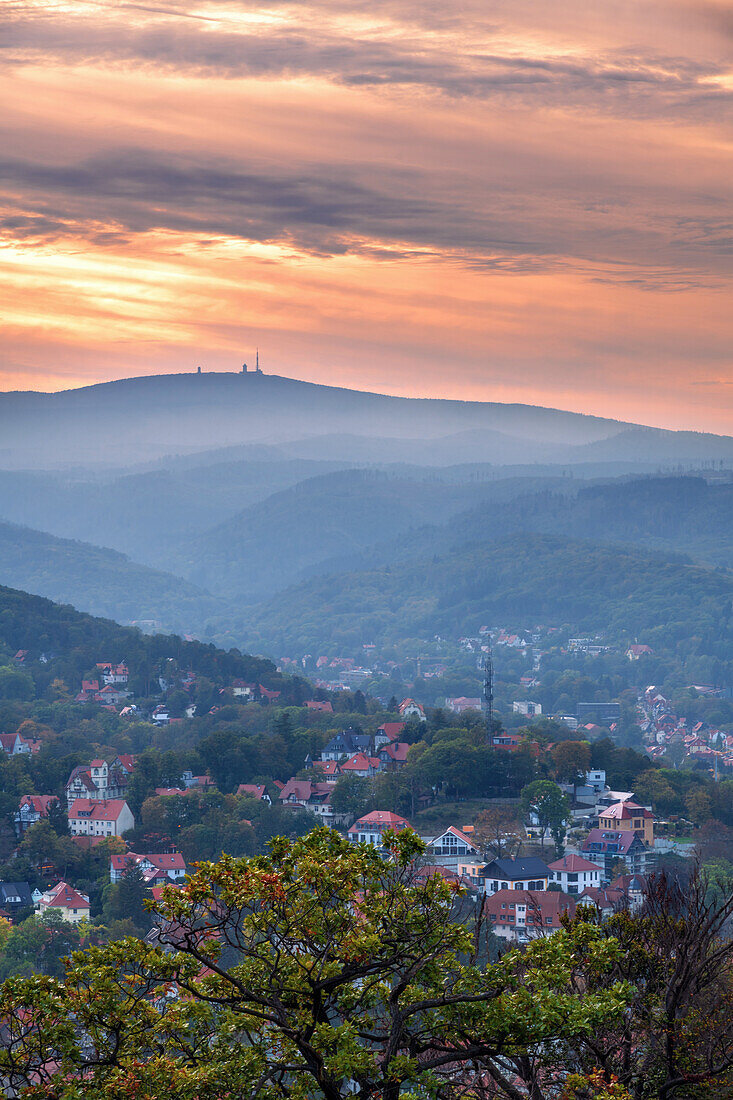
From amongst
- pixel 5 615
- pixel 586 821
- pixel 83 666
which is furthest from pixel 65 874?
pixel 5 615

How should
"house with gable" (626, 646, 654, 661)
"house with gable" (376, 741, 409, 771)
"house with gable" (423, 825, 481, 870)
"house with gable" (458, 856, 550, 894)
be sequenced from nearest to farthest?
"house with gable" (458, 856, 550, 894)
"house with gable" (423, 825, 481, 870)
"house with gable" (376, 741, 409, 771)
"house with gable" (626, 646, 654, 661)

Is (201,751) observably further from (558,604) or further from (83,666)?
(558,604)

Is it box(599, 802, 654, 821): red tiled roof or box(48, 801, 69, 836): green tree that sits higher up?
box(599, 802, 654, 821): red tiled roof

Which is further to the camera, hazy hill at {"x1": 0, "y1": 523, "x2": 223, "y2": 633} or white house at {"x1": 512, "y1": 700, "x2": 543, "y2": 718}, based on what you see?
hazy hill at {"x1": 0, "y1": 523, "x2": 223, "y2": 633}

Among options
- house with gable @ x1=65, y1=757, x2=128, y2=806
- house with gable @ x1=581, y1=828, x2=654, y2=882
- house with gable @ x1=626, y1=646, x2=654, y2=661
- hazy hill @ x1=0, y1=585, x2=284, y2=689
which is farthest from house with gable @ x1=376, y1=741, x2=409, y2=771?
house with gable @ x1=626, y1=646, x2=654, y2=661

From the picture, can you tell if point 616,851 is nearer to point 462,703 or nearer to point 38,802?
point 38,802

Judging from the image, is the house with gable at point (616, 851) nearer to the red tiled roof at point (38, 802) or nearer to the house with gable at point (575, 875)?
the house with gable at point (575, 875)

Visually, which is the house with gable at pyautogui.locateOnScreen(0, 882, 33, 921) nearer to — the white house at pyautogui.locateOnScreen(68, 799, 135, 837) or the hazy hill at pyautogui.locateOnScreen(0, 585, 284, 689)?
the white house at pyautogui.locateOnScreen(68, 799, 135, 837)

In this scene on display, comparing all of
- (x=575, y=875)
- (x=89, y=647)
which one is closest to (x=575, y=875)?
(x=575, y=875)
